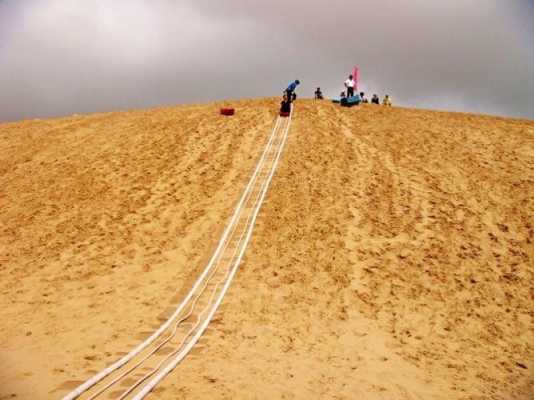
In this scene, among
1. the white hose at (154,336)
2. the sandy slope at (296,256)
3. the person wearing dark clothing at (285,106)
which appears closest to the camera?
the white hose at (154,336)

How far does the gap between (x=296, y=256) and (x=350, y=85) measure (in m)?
13.6

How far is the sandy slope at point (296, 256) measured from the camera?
7.34 metres

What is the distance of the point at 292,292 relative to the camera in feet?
32.8

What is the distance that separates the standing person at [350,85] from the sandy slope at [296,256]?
305cm

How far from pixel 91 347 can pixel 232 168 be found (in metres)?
9.43

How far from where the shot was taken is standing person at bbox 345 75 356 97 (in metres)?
22.2

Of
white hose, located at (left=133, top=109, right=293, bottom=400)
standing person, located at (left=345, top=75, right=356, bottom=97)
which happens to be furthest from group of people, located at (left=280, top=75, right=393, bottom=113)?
white hose, located at (left=133, top=109, right=293, bottom=400)

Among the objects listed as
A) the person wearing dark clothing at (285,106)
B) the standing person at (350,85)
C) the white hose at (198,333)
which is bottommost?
the white hose at (198,333)

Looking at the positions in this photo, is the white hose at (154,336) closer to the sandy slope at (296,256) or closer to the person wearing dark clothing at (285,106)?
the sandy slope at (296,256)

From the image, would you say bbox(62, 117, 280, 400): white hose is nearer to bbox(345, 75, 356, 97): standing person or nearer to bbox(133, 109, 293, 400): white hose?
bbox(133, 109, 293, 400): white hose

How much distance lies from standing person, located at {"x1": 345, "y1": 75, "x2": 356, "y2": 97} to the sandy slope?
9.99ft

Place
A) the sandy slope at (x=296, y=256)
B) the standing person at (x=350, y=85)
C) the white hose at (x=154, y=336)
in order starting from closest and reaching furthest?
the white hose at (x=154, y=336), the sandy slope at (x=296, y=256), the standing person at (x=350, y=85)

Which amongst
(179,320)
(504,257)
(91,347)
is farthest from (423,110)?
(91,347)

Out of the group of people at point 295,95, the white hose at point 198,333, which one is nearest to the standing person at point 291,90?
the group of people at point 295,95
